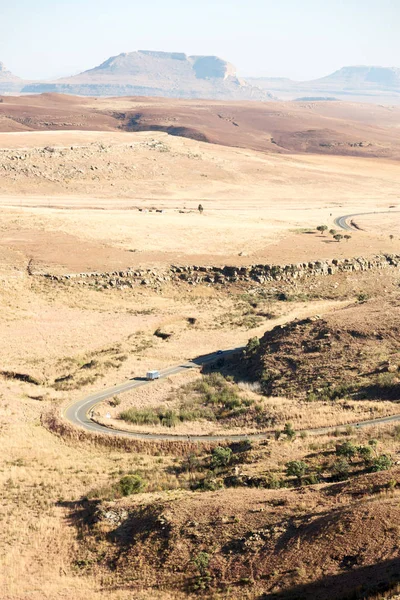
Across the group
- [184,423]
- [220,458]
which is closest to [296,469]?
[220,458]

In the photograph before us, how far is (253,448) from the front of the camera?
3297 centimetres

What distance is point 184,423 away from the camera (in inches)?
1545

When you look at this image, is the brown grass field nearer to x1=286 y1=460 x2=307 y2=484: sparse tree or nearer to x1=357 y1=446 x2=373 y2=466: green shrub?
x1=357 y1=446 x2=373 y2=466: green shrub

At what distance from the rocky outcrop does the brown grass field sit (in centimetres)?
112

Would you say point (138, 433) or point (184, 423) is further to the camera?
point (184, 423)

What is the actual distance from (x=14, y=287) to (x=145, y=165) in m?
76.6

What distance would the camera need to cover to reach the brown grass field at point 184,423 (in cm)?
2270

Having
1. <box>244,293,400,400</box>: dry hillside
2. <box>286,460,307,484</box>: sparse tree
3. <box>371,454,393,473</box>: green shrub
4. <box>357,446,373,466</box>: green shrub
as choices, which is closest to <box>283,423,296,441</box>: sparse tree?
<box>357,446,373,466</box>: green shrub

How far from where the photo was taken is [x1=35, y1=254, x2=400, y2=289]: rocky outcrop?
7219 centimetres

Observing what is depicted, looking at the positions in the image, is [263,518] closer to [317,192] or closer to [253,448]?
[253,448]

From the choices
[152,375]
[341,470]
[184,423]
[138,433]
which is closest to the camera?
[341,470]

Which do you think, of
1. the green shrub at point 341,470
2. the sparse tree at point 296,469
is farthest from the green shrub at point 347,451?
the sparse tree at point 296,469

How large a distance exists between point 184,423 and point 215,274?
3720 cm

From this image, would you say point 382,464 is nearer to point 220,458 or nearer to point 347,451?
point 347,451
